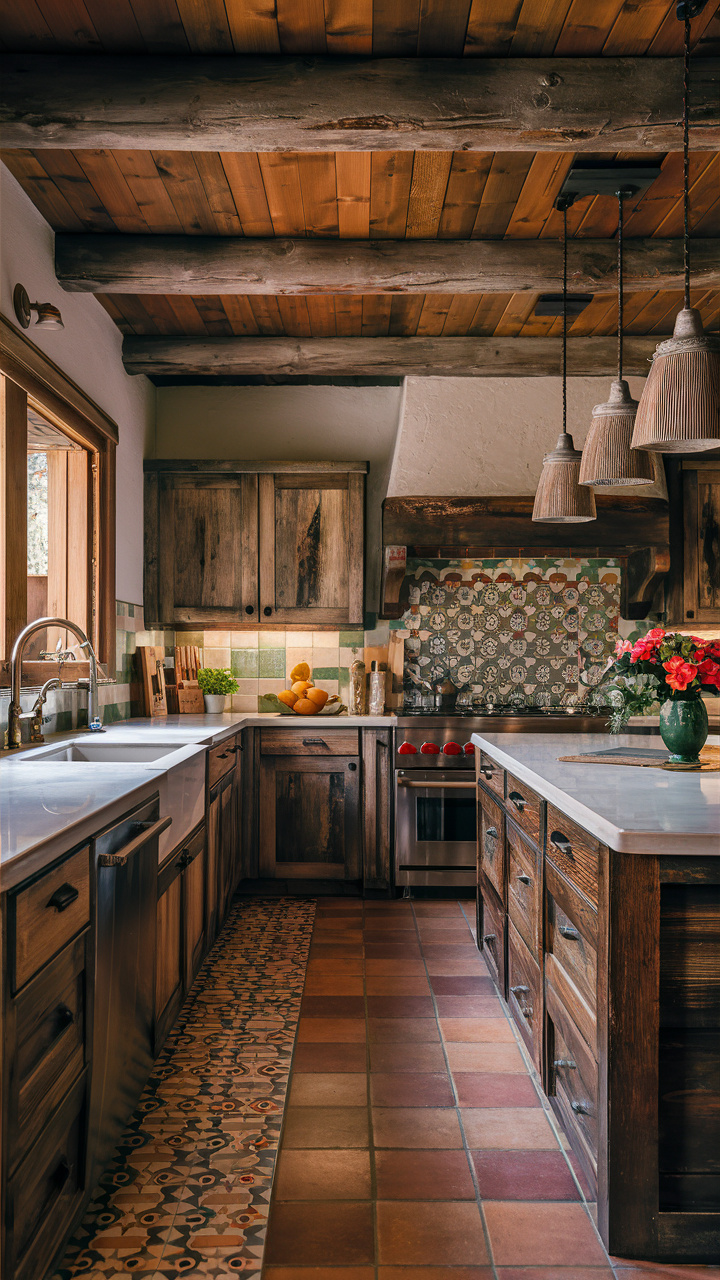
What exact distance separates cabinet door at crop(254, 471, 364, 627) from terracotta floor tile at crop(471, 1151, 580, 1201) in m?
2.90

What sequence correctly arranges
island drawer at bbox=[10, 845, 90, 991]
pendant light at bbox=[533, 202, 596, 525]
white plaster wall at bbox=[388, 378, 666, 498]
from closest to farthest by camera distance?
1. island drawer at bbox=[10, 845, 90, 991]
2. pendant light at bbox=[533, 202, 596, 525]
3. white plaster wall at bbox=[388, 378, 666, 498]

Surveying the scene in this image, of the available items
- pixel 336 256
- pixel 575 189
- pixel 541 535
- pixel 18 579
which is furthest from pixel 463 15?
pixel 541 535

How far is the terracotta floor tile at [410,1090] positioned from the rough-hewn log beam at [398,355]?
3215mm

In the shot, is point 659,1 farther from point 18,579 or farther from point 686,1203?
point 686,1203

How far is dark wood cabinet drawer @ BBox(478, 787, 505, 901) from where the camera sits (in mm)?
2736

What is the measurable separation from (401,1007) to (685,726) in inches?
55.4

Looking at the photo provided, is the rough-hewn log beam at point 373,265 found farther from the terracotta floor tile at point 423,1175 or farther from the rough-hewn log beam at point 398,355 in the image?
the terracotta floor tile at point 423,1175

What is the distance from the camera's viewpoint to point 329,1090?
230cm

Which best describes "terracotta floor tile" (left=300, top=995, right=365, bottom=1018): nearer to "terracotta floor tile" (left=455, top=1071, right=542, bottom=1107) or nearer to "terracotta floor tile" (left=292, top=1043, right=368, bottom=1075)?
"terracotta floor tile" (left=292, top=1043, right=368, bottom=1075)

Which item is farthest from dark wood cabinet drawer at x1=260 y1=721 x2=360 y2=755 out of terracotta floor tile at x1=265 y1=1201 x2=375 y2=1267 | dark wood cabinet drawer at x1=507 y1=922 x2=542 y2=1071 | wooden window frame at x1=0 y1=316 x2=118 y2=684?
terracotta floor tile at x1=265 y1=1201 x2=375 y2=1267

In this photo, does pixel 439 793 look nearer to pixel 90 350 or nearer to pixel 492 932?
pixel 492 932

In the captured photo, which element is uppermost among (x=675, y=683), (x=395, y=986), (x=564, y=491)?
(x=564, y=491)

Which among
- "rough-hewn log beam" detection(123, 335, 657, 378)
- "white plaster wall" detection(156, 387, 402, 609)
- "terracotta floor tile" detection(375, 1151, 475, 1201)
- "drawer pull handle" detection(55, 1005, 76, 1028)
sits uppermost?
"rough-hewn log beam" detection(123, 335, 657, 378)

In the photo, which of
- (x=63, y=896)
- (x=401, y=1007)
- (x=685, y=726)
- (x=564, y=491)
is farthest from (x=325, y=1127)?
(x=564, y=491)
